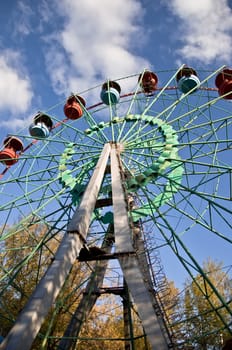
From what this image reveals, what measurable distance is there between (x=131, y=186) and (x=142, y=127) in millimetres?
3045

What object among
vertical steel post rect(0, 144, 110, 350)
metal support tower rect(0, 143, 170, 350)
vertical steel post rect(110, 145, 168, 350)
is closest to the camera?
vertical steel post rect(0, 144, 110, 350)

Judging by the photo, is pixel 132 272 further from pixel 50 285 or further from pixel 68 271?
pixel 50 285

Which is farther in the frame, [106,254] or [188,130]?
[188,130]

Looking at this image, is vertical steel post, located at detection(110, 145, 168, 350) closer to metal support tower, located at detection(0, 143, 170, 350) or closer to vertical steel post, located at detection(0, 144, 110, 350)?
metal support tower, located at detection(0, 143, 170, 350)

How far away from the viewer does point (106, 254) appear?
6918 millimetres

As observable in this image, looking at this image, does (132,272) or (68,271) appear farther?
(132,272)

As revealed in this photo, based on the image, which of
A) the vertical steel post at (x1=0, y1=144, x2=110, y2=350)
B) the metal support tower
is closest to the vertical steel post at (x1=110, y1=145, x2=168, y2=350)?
the metal support tower

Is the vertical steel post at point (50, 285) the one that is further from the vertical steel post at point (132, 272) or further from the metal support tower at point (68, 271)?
the vertical steel post at point (132, 272)

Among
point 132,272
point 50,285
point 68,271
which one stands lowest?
point 50,285

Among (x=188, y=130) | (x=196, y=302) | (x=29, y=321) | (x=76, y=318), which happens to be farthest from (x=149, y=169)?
(x=196, y=302)

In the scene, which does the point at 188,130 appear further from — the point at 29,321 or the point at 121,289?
the point at 29,321

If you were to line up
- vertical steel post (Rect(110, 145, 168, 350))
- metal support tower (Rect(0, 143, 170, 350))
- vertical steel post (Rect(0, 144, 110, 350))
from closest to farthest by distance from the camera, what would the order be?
vertical steel post (Rect(0, 144, 110, 350)), metal support tower (Rect(0, 143, 170, 350)), vertical steel post (Rect(110, 145, 168, 350))

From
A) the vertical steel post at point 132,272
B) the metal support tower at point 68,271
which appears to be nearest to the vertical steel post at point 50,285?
the metal support tower at point 68,271

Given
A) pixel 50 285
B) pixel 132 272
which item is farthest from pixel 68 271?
pixel 132 272
